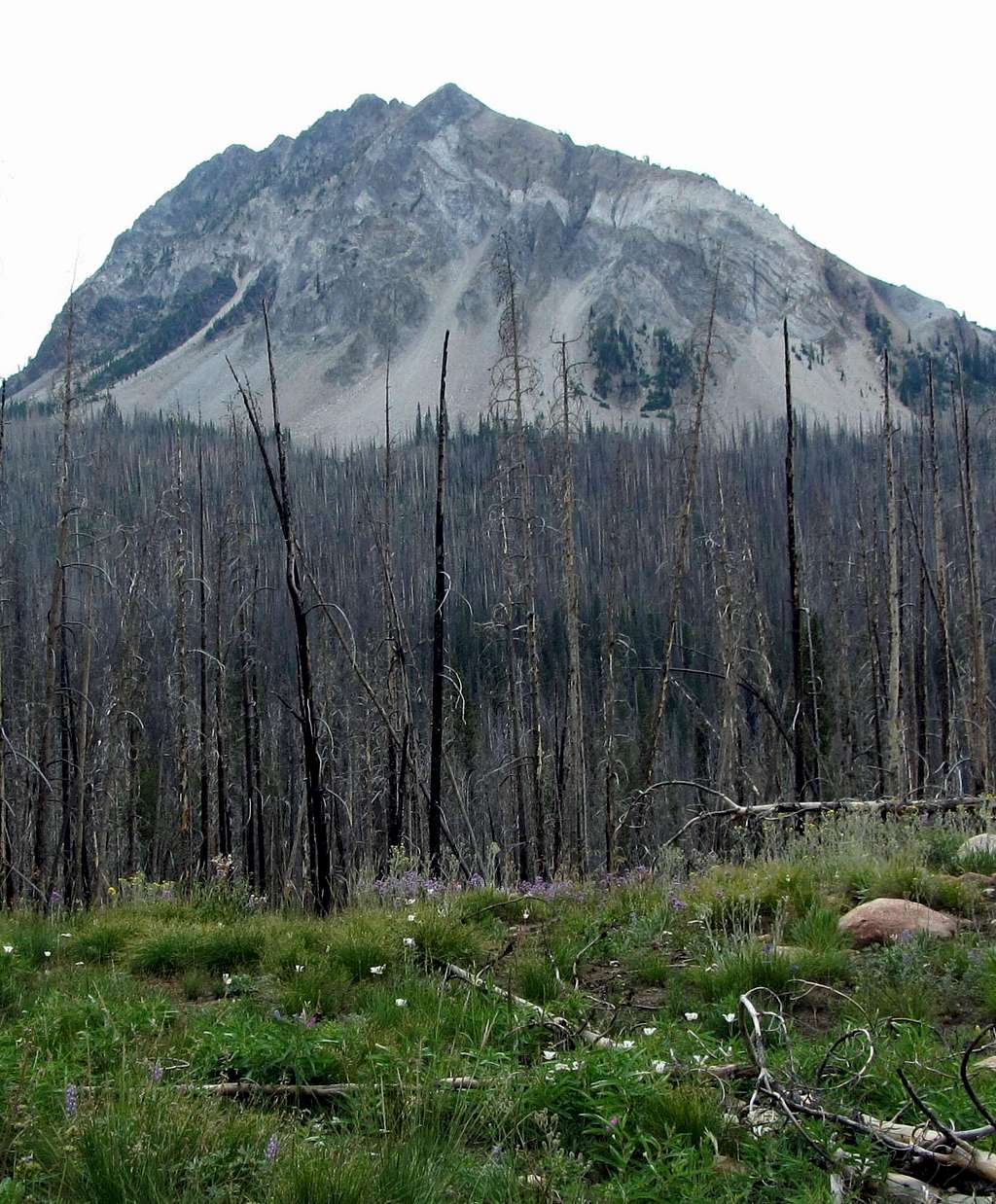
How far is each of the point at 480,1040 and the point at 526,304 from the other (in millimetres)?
154130

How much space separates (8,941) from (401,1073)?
3210 millimetres

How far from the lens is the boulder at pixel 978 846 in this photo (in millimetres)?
5766

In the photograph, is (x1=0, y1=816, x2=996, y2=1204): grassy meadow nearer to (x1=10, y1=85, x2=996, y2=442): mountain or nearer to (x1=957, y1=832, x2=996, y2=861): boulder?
(x1=957, y1=832, x2=996, y2=861): boulder

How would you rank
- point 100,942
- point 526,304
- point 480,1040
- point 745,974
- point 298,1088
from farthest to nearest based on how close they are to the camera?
point 526,304 → point 100,942 → point 745,974 → point 480,1040 → point 298,1088

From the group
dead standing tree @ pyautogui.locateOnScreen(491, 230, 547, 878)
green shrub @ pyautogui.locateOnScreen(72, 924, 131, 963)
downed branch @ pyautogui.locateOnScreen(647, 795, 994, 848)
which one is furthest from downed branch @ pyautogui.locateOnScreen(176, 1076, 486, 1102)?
dead standing tree @ pyautogui.locateOnScreen(491, 230, 547, 878)

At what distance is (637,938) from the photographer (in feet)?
15.9

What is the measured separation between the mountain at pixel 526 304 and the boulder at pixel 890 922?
129 meters

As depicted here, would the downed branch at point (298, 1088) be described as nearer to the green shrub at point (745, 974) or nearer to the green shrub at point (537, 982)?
the green shrub at point (537, 982)

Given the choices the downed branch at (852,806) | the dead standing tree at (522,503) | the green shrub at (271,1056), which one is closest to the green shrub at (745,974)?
the green shrub at (271,1056)

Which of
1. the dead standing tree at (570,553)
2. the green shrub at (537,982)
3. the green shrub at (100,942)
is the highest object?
the dead standing tree at (570,553)

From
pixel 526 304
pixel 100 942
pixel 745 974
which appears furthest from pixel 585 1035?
pixel 526 304

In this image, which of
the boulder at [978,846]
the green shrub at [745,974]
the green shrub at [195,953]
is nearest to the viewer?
the green shrub at [745,974]

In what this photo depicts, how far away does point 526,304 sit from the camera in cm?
14962

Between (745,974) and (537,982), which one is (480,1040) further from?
(745,974)
